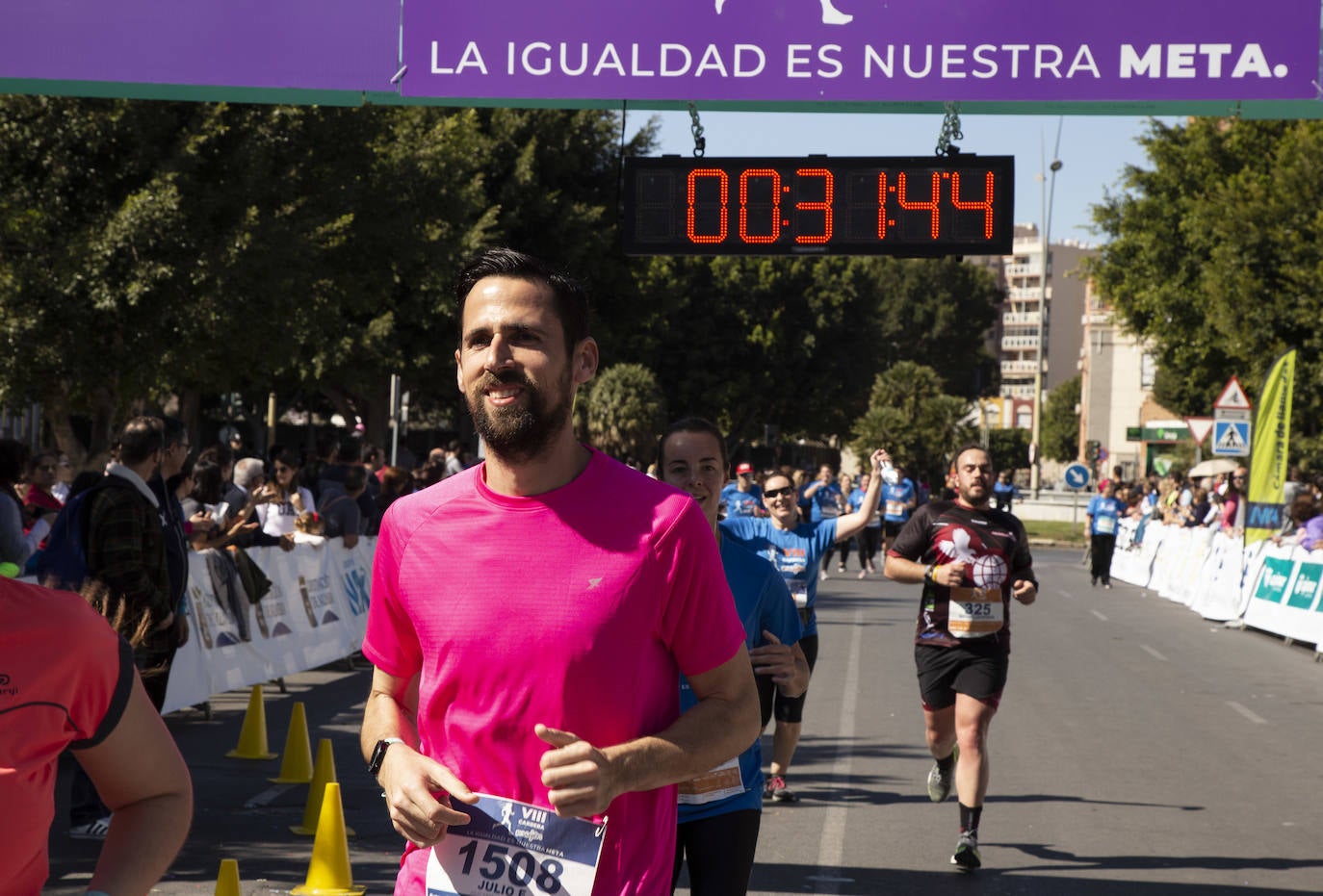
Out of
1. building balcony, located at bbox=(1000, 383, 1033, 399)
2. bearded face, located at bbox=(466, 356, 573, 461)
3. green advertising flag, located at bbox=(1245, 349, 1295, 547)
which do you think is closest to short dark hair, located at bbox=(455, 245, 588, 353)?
bearded face, located at bbox=(466, 356, 573, 461)

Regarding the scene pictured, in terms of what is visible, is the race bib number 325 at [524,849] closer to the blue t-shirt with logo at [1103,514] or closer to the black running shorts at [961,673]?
the black running shorts at [961,673]

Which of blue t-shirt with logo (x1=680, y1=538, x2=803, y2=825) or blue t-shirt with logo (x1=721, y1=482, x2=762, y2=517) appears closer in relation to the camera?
blue t-shirt with logo (x1=680, y1=538, x2=803, y2=825)

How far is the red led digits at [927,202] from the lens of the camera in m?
9.48

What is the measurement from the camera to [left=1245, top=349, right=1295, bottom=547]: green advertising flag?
2284 centimetres

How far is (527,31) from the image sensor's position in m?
8.85

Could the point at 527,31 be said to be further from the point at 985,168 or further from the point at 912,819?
the point at 912,819

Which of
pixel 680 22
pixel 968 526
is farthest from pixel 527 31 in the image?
pixel 968 526

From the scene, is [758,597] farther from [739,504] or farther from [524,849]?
[739,504]

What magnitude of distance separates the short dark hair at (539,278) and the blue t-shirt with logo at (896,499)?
25288mm

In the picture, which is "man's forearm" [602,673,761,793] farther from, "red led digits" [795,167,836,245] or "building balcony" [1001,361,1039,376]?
"building balcony" [1001,361,1039,376]

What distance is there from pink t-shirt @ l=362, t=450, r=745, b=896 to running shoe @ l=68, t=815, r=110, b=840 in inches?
216

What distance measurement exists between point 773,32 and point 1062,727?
6.00 meters

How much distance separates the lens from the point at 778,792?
31.1 feet

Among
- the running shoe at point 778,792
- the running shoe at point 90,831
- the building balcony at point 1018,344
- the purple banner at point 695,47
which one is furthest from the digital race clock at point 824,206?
the building balcony at point 1018,344
